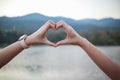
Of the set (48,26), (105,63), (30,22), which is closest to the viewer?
(105,63)

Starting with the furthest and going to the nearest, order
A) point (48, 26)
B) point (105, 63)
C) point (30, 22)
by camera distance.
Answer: point (30, 22) < point (48, 26) < point (105, 63)

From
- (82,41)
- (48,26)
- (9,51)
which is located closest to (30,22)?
(48,26)

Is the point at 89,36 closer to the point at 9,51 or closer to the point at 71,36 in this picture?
the point at 71,36

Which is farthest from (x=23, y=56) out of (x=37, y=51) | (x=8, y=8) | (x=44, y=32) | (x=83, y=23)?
(x=83, y=23)

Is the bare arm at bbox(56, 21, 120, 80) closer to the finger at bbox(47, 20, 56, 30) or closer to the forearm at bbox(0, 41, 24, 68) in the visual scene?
the finger at bbox(47, 20, 56, 30)

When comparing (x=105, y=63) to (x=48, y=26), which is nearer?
(x=105, y=63)

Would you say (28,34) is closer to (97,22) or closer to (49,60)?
(49,60)

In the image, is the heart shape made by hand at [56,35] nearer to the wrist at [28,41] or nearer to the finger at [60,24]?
the finger at [60,24]
